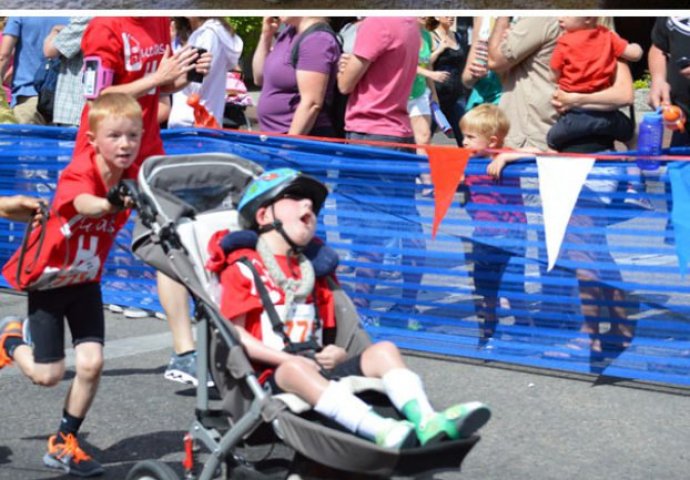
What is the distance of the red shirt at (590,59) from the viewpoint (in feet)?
25.3

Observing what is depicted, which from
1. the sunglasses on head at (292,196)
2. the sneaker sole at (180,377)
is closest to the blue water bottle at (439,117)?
the sneaker sole at (180,377)

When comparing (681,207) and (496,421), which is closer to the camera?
(496,421)

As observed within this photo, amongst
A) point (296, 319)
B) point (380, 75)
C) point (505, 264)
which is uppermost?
point (380, 75)

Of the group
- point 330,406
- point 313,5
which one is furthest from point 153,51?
point 313,5

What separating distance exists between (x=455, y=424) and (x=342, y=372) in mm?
625

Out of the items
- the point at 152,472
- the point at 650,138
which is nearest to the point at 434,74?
the point at 650,138

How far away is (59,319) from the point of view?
19.4 ft

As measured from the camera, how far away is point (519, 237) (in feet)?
25.0

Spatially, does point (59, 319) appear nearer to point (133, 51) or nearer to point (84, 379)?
point (84, 379)

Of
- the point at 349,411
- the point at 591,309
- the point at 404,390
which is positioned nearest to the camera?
the point at 349,411

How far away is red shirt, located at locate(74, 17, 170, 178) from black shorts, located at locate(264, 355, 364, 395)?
2467 millimetres

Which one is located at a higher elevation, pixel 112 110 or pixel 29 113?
pixel 112 110

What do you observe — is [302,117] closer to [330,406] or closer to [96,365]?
[96,365]

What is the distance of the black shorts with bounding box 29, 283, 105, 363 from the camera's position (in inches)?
232
